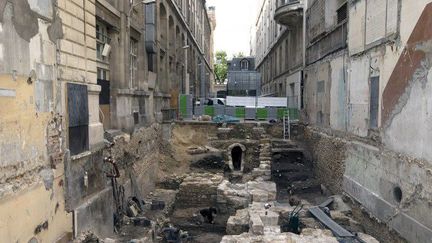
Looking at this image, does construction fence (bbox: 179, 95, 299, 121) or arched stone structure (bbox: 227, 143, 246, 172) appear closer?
arched stone structure (bbox: 227, 143, 246, 172)

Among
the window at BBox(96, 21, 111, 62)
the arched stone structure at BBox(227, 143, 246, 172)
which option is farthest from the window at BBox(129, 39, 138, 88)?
the arched stone structure at BBox(227, 143, 246, 172)

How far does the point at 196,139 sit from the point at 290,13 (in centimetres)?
980

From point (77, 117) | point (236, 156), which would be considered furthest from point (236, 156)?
point (77, 117)

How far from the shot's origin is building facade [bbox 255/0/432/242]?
8383 millimetres

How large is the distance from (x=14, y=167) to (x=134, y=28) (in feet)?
33.2

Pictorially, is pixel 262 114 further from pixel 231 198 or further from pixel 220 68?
pixel 220 68

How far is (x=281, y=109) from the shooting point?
24.8 metres

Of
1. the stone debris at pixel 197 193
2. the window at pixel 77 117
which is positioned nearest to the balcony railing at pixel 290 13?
the stone debris at pixel 197 193

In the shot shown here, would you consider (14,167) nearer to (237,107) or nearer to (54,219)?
(54,219)

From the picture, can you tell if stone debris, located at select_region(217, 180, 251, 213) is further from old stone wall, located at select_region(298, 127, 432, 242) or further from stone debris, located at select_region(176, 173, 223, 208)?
old stone wall, located at select_region(298, 127, 432, 242)

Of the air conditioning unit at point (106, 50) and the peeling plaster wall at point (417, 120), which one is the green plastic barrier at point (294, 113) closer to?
the peeling plaster wall at point (417, 120)

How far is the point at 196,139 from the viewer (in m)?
21.9

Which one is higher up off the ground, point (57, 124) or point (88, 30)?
point (88, 30)

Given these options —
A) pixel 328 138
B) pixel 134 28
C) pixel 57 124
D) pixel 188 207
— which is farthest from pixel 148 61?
pixel 57 124
